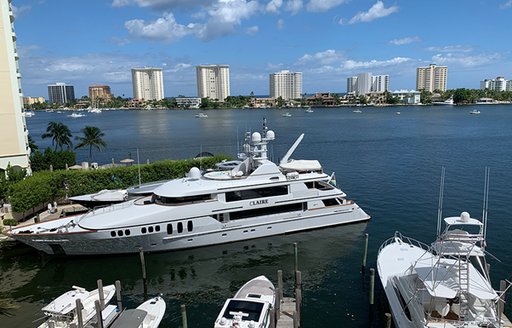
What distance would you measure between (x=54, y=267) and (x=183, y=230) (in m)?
9.21

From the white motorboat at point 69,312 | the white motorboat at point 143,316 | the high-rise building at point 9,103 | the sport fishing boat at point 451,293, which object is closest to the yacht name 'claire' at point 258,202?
the white motorboat at point 143,316

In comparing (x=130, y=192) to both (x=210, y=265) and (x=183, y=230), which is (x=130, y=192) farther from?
(x=210, y=265)

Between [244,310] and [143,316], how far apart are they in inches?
186

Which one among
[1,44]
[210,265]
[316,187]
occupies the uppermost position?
[1,44]

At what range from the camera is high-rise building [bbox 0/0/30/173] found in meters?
40.2

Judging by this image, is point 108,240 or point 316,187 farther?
point 316,187

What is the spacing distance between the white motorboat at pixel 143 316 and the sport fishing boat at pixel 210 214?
8.33 metres

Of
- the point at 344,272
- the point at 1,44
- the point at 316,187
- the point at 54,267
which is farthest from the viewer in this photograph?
the point at 1,44

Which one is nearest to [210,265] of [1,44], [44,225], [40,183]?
[44,225]

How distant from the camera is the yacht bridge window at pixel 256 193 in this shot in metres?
29.3

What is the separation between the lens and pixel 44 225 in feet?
92.1

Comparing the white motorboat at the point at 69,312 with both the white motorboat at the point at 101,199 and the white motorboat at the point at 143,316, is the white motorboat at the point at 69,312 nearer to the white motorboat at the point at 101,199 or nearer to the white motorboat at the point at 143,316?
the white motorboat at the point at 143,316

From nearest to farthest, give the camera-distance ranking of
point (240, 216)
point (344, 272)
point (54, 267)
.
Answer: point (344, 272) → point (54, 267) → point (240, 216)

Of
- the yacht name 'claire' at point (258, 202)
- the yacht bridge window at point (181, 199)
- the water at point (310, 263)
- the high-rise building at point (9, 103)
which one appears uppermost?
the high-rise building at point (9, 103)
